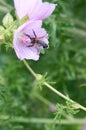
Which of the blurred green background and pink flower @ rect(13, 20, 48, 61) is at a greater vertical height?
the blurred green background

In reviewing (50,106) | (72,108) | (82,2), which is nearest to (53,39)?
(72,108)

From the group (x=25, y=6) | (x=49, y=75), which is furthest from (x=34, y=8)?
(x=49, y=75)

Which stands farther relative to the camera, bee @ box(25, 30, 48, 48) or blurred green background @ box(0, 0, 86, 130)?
blurred green background @ box(0, 0, 86, 130)

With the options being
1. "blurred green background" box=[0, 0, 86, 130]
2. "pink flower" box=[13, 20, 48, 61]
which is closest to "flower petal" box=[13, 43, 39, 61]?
"pink flower" box=[13, 20, 48, 61]

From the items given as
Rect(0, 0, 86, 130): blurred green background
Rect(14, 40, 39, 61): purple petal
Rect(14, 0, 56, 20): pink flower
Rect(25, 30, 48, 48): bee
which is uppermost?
Rect(0, 0, 86, 130): blurred green background

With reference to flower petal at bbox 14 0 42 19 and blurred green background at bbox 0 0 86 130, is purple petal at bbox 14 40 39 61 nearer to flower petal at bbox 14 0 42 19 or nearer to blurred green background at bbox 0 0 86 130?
flower petal at bbox 14 0 42 19
